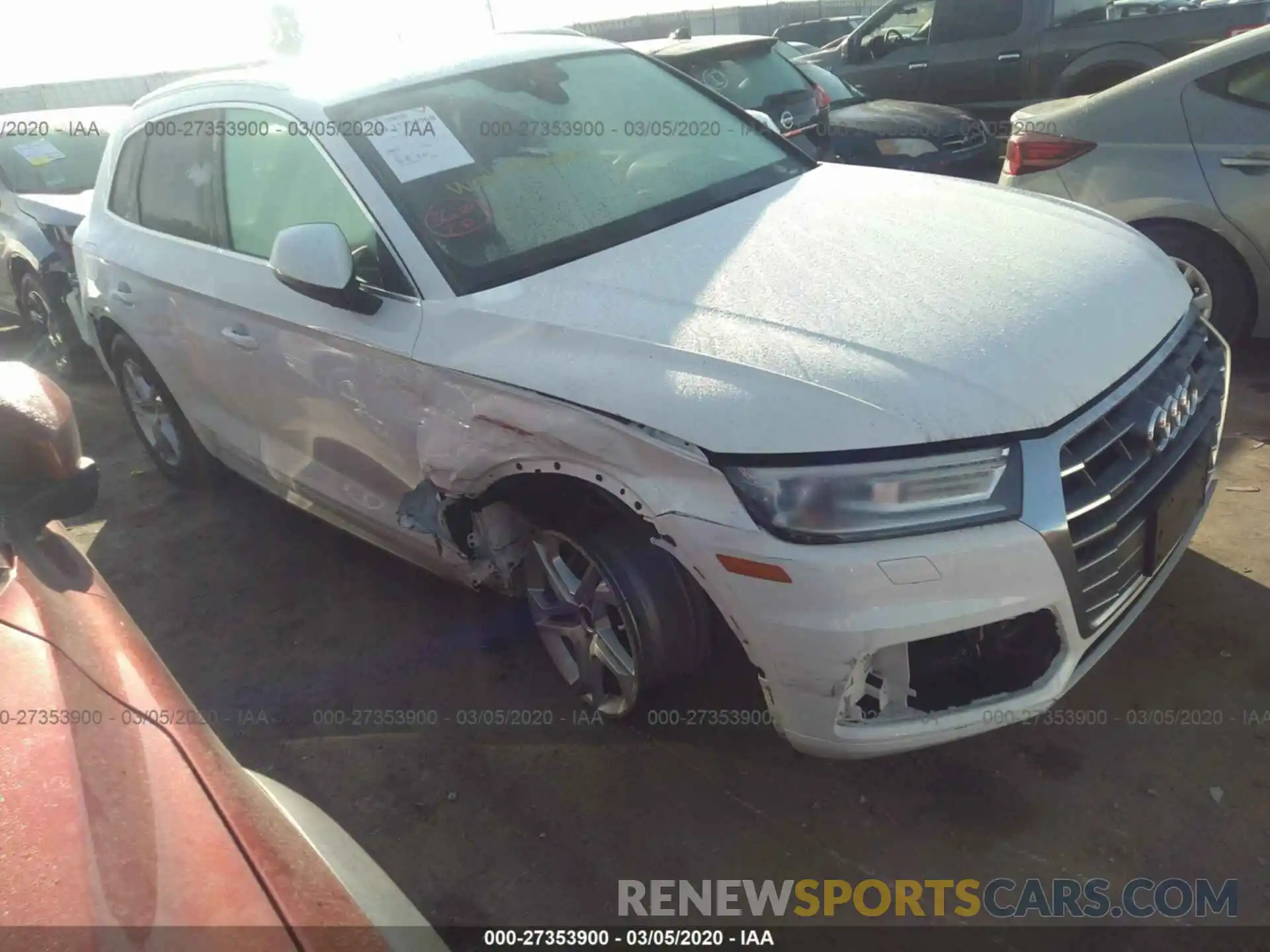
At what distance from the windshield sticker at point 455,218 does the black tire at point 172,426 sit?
2.10 m

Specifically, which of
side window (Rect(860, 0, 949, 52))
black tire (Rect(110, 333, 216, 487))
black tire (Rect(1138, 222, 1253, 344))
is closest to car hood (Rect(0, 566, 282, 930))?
black tire (Rect(110, 333, 216, 487))

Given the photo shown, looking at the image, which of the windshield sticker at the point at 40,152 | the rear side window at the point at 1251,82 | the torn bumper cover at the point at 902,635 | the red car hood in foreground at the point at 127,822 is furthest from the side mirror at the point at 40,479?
the windshield sticker at the point at 40,152

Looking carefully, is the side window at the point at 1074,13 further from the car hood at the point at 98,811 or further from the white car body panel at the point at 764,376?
the car hood at the point at 98,811

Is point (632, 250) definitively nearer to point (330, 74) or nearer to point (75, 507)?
point (330, 74)

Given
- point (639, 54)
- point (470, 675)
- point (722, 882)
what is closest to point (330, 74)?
point (639, 54)

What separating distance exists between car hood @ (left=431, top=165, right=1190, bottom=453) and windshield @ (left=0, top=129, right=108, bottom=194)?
5267 mm

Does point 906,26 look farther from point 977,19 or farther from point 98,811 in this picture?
point 98,811

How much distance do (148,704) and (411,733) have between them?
1481mm

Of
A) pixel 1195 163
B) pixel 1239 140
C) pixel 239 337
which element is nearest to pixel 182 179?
pixel 239 337

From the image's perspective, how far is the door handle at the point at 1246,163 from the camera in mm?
3889

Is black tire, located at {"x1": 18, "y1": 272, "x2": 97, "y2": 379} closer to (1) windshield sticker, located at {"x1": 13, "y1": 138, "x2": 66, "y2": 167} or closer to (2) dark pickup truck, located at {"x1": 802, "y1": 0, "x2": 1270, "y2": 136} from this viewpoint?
(1) windshield sticker, located at {"x1": 13, "y1": 138, "x2": 66, "y2": 167}

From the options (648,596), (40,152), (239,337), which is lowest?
(648,596)

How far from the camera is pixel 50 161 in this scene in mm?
6484

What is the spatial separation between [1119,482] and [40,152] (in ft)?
23.5
